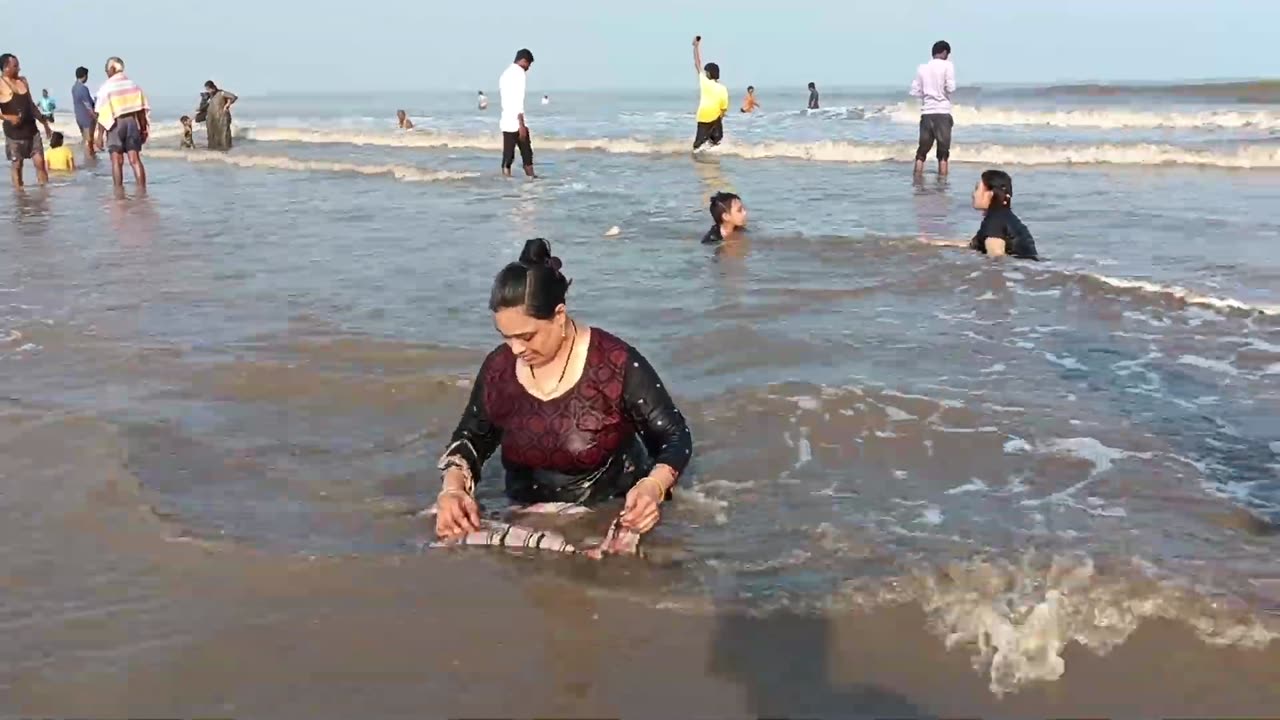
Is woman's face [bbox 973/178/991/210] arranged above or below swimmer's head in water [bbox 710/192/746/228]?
above

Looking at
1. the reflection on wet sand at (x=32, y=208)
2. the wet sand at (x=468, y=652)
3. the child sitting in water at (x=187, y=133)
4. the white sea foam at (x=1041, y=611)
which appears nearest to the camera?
the wet sand at (x=468, y=652)

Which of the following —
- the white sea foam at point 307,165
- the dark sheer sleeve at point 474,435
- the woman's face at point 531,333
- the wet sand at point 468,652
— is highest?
the white sea foam at point 307,165

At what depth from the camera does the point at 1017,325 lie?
6586 mm

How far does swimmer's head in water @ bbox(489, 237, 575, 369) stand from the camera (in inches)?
128

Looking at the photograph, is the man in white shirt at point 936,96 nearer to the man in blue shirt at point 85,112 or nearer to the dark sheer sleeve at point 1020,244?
the dark sheer sleeve at point 1020,244

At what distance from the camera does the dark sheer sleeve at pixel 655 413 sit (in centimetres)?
359

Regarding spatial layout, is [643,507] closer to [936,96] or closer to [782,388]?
[782,388]

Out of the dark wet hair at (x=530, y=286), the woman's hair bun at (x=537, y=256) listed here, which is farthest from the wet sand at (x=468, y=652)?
the woman's hair bun at (x=537, y=256)

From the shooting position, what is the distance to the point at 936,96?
14055 mm

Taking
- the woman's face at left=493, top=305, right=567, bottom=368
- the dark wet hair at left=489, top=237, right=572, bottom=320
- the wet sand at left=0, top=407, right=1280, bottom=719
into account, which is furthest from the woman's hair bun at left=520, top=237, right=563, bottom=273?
the wet sand at left=0, top=407, right=1280, bottom=719

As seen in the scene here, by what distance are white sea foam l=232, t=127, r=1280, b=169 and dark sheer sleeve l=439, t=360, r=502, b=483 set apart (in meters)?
14.7

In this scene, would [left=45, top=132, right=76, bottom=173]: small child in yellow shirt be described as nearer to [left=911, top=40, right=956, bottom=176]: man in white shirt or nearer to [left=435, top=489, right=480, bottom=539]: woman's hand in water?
[left=911, top=40, right=956, bottom=176]: man in white shirt

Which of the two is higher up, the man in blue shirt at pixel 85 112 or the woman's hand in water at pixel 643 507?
the man in blue shirt at pixel 85 112

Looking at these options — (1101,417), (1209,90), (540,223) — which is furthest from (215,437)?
(1209,90)
